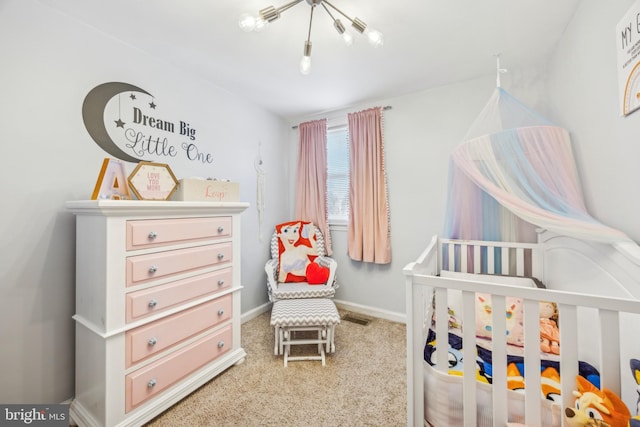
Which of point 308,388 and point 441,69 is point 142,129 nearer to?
point 308,388

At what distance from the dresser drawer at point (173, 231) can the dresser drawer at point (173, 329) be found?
0.48 m

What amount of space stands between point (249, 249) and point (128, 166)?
1402 millimetres

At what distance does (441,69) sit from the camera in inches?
86.7

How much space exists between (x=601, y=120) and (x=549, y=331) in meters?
1.18

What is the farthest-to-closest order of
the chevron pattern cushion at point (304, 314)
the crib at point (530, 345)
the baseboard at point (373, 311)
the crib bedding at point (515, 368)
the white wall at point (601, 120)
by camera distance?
the baseboard at point (373, 311) < the chevron pattern cushion at point (304, 314) < the white wall at point (601, 120) < the crib bedding at point (515, 368) < the crib at point (530, 345)

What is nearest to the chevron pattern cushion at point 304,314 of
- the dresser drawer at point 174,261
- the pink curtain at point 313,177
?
the dresser drawer at point 174,261

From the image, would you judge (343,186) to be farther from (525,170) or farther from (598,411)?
(598,411)

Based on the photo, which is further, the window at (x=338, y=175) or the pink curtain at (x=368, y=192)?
the window at (x=338, y=175)

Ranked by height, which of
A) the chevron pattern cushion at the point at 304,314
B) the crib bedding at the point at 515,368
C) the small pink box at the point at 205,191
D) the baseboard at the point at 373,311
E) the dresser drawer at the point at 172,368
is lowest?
the baseboard at the point at 373,311

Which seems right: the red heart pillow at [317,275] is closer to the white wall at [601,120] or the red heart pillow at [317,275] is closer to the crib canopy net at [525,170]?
the crib canopy net at [525,170]

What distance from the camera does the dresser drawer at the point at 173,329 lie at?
140cm

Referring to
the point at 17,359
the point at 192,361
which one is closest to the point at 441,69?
the point at 192,361

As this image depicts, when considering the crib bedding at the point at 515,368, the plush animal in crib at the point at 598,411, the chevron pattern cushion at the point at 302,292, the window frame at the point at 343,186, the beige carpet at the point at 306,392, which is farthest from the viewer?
the window frame at the point at 343,186

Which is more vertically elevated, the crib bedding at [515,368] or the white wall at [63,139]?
the white wall at [63,139]
